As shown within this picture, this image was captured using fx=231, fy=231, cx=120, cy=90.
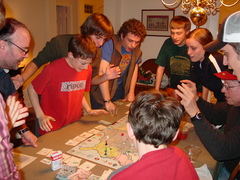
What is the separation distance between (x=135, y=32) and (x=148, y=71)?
2348mm

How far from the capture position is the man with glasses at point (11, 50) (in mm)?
1559

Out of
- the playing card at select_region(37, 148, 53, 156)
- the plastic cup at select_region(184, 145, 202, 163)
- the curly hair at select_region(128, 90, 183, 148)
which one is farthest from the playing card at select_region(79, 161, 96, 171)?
the plastic cup at select_region(184, 145, 202, 163)

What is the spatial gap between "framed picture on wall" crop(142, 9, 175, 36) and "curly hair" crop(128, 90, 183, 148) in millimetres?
4008

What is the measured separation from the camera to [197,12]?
285 centimetres

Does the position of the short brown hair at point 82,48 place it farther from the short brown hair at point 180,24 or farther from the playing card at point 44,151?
the short brown hair at point 180,24

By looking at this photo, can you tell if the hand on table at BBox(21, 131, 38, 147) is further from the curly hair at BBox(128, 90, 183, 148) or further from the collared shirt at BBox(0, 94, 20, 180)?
the curly hair at BBox(128, 90, 183, 148)

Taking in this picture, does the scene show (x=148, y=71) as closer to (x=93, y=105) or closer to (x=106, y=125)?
(x=93, y=105)

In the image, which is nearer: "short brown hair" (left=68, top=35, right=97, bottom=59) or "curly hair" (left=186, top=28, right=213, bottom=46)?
"short brown hair" (left=68, top=35, right=97, bottom=59)

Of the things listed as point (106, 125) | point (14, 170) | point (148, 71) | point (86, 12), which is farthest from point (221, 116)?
point (86, 12)

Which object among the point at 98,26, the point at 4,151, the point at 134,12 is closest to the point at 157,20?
the point at 134,12

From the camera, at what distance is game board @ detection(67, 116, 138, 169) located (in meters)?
1.59

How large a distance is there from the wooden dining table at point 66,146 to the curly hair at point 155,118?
1.72ft

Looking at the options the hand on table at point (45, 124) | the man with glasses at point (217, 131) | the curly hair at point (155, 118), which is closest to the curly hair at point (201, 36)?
the man with glasses at point (217, 131)

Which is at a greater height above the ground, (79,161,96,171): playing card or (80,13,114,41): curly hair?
(80,13,114,41): curly hair
